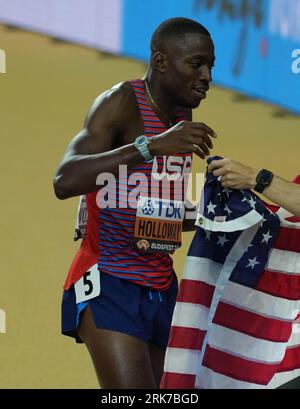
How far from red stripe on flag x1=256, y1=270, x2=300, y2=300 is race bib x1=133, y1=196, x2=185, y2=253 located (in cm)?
37

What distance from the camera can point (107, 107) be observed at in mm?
3732

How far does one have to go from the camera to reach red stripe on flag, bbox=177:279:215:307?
3.75 meters

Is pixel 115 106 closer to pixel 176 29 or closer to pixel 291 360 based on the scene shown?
pixel 176 29

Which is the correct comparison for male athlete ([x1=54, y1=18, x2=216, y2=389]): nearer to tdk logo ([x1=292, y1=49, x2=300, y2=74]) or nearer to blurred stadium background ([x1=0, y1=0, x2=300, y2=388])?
blurred stadium background ([x1=0, y1=0, x2=300, y2=388])

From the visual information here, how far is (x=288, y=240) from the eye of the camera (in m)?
3.76

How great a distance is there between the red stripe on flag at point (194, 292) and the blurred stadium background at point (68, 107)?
5.54ft

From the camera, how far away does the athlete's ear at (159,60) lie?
3.87 m

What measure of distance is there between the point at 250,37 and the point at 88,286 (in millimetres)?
7021

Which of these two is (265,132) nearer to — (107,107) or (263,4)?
(263,4)

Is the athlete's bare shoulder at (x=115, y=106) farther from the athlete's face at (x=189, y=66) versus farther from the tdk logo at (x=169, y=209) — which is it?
the tdk logo at (x=169, y=209)

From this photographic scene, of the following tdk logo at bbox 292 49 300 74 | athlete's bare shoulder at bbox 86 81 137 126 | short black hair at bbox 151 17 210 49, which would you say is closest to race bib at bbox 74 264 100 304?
athlete's bare shoulder at bbox 86 81 137 126

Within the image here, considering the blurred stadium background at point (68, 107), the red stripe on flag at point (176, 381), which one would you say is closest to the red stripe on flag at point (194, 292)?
the red stripe on flag at point (176, 381)
